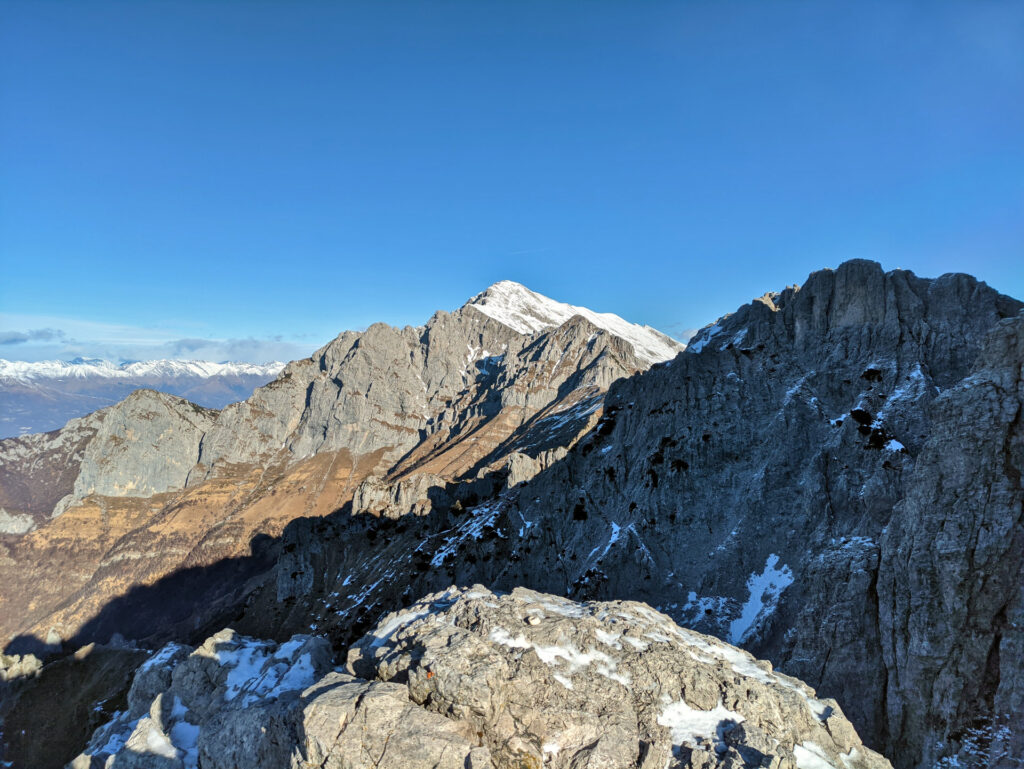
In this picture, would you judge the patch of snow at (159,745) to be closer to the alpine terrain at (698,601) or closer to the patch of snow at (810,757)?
the alpine terrain at (698,601)

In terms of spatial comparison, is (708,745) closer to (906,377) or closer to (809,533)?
(809,533)

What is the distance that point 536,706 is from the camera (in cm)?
2723

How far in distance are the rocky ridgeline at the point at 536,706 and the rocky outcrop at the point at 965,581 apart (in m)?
7.87

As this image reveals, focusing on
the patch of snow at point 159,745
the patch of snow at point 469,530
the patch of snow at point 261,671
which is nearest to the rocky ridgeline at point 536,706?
the patch of snow at point 261,671

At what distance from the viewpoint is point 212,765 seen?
32.9 meters

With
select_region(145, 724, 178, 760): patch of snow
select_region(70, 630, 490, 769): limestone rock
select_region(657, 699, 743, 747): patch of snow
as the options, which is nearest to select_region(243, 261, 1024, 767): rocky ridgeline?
select_region(657, 699, 743, 747): patch of snow

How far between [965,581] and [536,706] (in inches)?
1224

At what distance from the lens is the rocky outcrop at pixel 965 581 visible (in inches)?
1211

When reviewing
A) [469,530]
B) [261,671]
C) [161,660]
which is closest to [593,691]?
[261,671]

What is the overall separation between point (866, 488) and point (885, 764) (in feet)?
90.5

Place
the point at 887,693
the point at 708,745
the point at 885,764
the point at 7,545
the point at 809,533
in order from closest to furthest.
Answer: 1. the point at 708,745
2. the point at 885,764
3. the point at 887,693
4. the point at 809,533
5. the point at 7,545

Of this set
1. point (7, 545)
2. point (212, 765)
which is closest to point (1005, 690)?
point (212, 765)

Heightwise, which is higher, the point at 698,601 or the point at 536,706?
the point at 698,601

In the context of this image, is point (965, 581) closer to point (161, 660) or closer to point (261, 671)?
point (261, 671)
